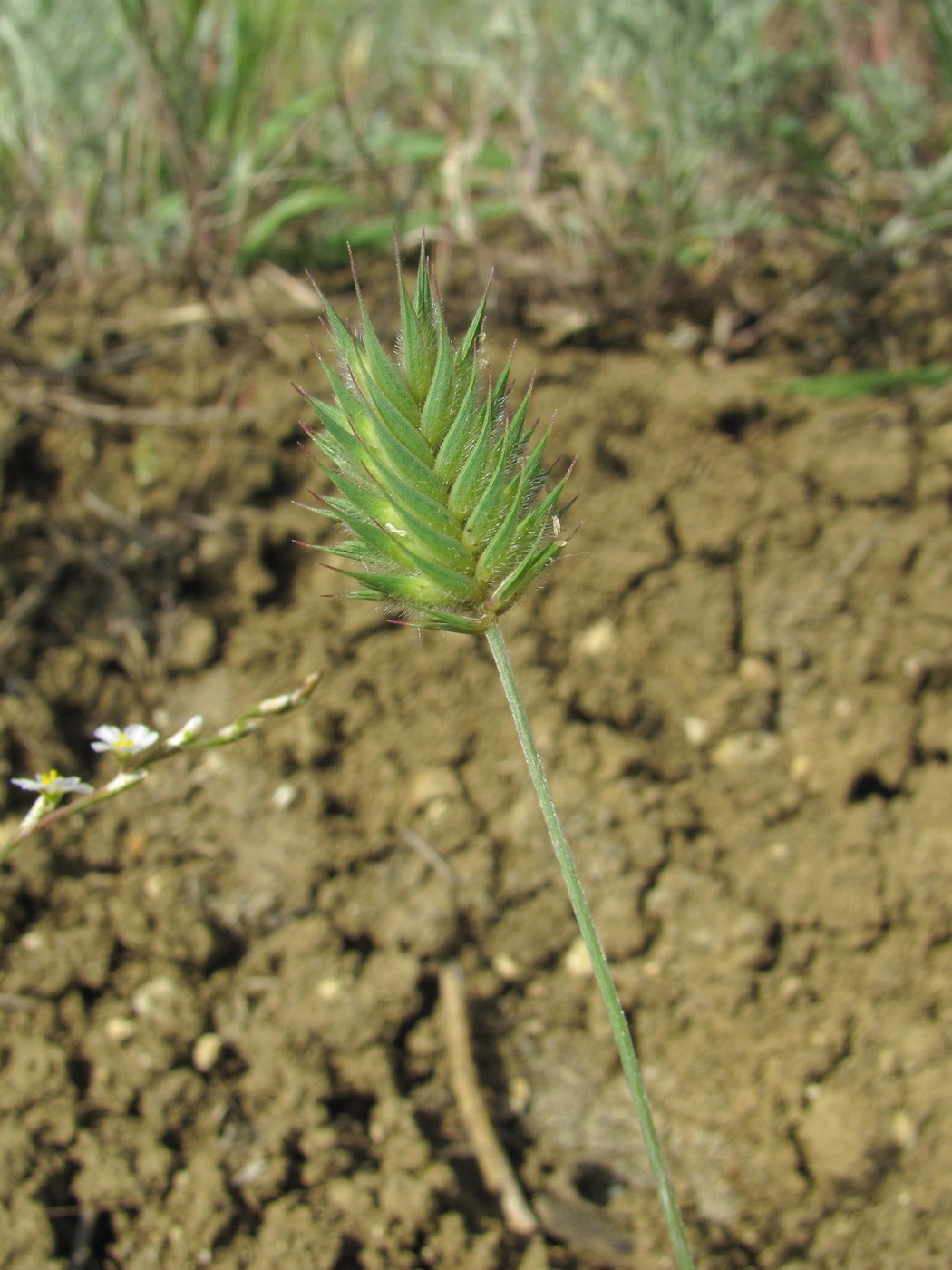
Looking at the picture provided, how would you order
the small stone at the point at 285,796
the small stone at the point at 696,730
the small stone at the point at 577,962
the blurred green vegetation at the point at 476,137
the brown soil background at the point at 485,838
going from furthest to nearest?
1. the blurred green vegetation at the point at 476,137
2. the small stone at the point at 696,730
3. the small stone at the point at 285,796
4. the small stone at the point at 577,962
5. the brown soil background at the point at 485,838

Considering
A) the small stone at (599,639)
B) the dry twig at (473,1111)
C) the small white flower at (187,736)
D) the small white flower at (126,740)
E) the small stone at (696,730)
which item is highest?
the small white flower at (187,736)

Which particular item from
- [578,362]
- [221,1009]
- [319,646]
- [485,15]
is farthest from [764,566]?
[485,15]

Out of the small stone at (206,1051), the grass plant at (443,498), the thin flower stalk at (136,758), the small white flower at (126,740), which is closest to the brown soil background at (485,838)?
the small stone at (206,1051)

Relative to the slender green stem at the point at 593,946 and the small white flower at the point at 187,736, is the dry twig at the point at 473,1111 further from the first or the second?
the small white flower at the point at 187,736

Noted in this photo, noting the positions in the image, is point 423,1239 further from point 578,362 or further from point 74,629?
point 578,362

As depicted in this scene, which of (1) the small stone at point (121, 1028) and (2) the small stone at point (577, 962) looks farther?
(2) the small stone at point (577, 962)
